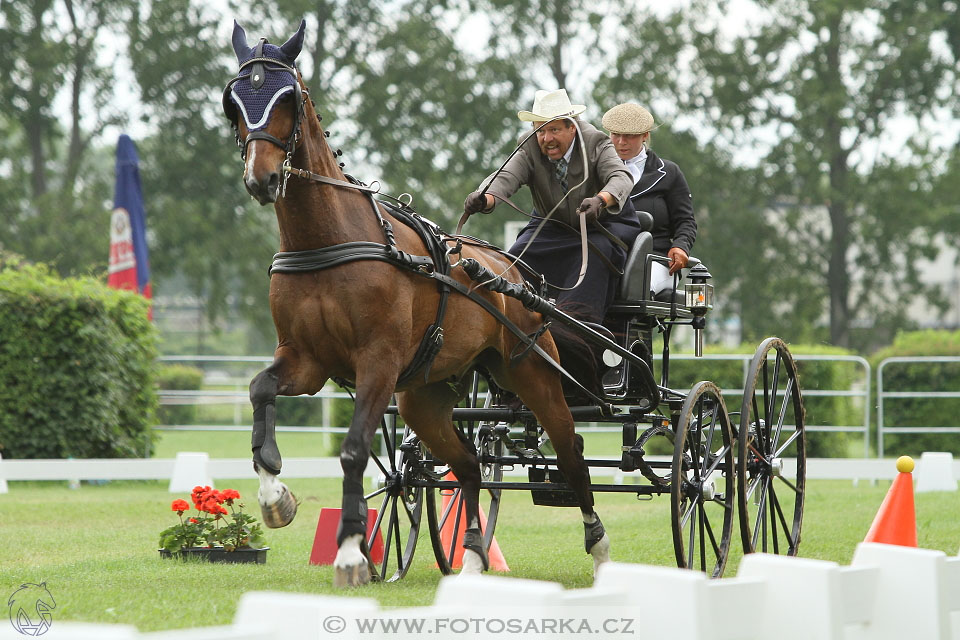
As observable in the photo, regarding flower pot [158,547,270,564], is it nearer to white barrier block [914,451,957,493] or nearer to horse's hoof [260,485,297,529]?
horse's hoof [260,485,297,529]

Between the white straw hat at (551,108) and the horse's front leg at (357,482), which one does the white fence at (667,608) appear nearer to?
the horse's front leg at (357,482)

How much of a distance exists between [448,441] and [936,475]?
7.39m

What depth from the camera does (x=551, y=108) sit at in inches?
239

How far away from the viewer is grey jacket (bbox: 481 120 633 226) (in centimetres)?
601

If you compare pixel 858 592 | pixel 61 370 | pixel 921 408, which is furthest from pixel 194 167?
pixel 858 592

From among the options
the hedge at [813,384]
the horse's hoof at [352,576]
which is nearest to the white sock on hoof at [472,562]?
the horse's hoof at [352,576]

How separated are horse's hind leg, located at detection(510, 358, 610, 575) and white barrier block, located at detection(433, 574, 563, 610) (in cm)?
316

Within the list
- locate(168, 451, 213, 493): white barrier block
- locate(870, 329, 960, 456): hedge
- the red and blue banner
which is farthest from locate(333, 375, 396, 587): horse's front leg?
locate(870, 329, 960, 456): hedge

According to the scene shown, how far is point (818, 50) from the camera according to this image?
82.6ft

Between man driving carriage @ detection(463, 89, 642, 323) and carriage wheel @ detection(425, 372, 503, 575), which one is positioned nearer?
man driving carriage @ detection(463, 89, 642, 323)

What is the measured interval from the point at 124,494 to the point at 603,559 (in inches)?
273

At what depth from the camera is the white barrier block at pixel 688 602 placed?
2.63 metres

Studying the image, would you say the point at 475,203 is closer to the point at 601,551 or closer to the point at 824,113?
the point at 601,551

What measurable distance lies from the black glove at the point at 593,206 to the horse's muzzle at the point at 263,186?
71.7 inches
